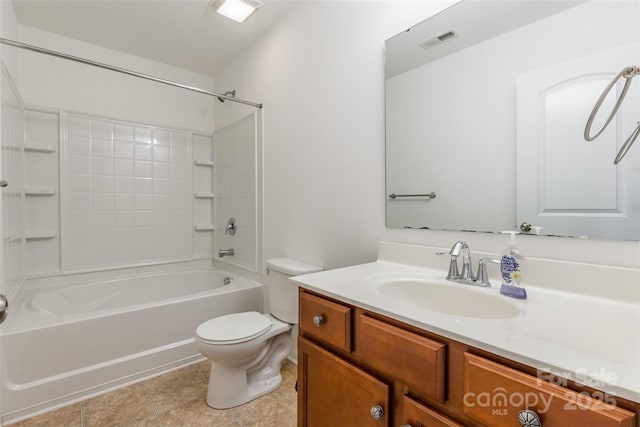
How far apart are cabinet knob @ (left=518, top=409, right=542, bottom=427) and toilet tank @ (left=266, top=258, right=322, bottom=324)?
1269 mm

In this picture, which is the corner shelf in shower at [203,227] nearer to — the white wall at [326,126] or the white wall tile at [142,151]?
the white wall tile at [142,151]

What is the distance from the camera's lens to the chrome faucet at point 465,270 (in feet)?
3.39

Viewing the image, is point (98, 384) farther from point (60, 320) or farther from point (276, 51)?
point (276, 51)

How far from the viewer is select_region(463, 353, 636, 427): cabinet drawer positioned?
0.47 m

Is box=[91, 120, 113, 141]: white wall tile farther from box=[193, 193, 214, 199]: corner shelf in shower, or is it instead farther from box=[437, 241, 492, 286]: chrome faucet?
box=[437, 241, 492, 286]: chrome faucet

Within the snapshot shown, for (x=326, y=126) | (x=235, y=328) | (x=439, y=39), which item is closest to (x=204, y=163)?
(x=326, y=126)

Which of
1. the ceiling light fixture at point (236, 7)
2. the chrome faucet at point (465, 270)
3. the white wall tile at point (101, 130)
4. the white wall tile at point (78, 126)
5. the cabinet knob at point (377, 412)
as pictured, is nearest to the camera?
the cabinet knob at point (377, 412)

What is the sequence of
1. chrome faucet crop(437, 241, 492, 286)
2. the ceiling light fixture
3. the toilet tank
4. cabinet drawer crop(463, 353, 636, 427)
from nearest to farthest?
cabinet drawer crop(463, 353, 636, 427) < chrome faucet crop(437, 241, 492, 286) < the toilet tank < the ceiling light fixture

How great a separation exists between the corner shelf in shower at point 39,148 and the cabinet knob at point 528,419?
314 cm

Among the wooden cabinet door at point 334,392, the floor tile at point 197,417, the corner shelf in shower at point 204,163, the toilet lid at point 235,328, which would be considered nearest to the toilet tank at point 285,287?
the toilet lid at point 235,328

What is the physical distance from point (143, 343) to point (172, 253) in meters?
1.15

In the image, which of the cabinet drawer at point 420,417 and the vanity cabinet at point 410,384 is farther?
the cabinet drawer at point 420,417

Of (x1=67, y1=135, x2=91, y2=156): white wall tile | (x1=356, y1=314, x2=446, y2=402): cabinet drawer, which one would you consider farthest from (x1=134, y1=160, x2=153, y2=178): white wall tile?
(x1=356, y1=314, x2=446, y2=402): cabinet drawer

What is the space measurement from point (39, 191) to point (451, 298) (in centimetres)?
289
